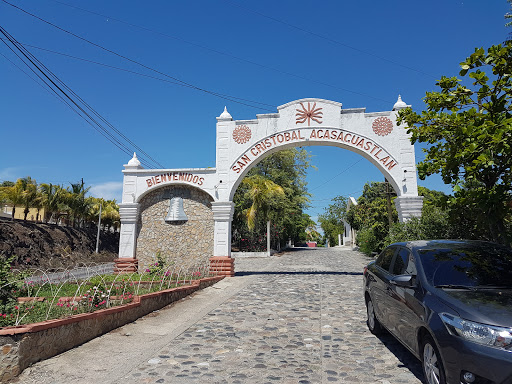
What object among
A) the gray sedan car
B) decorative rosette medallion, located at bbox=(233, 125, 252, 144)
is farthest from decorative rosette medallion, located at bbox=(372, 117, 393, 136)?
the gray sedan car

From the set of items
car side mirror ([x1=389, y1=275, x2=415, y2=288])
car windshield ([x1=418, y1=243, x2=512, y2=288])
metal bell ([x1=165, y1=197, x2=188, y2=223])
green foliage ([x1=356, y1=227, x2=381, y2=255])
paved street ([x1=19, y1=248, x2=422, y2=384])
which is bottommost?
paved street ([x1=19, y1=248, x2=422, y2=384])

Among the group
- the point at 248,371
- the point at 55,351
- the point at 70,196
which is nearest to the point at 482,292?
the point at 248,371

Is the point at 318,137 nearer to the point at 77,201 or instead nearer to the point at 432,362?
the point at 432,362

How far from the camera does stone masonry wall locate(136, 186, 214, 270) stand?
574 inches

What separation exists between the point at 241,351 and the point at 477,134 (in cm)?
468

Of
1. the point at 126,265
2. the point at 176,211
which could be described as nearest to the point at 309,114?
the point at 176,211

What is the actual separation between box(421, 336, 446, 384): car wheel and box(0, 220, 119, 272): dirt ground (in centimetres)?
2249

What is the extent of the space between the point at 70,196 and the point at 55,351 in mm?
34249

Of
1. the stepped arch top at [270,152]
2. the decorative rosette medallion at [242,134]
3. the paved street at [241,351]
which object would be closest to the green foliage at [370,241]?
the stepped arch top at [270,152]

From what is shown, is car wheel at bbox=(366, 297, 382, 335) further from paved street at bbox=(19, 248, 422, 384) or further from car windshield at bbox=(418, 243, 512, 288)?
car windshield at bbox=(418, 243, 512, 288)

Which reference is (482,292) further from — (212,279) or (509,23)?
(509,23)

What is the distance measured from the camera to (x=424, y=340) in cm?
359

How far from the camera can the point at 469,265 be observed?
161 inches

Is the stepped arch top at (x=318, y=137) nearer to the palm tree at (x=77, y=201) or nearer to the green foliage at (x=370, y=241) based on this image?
the green foliage at (x=370, y=241)
